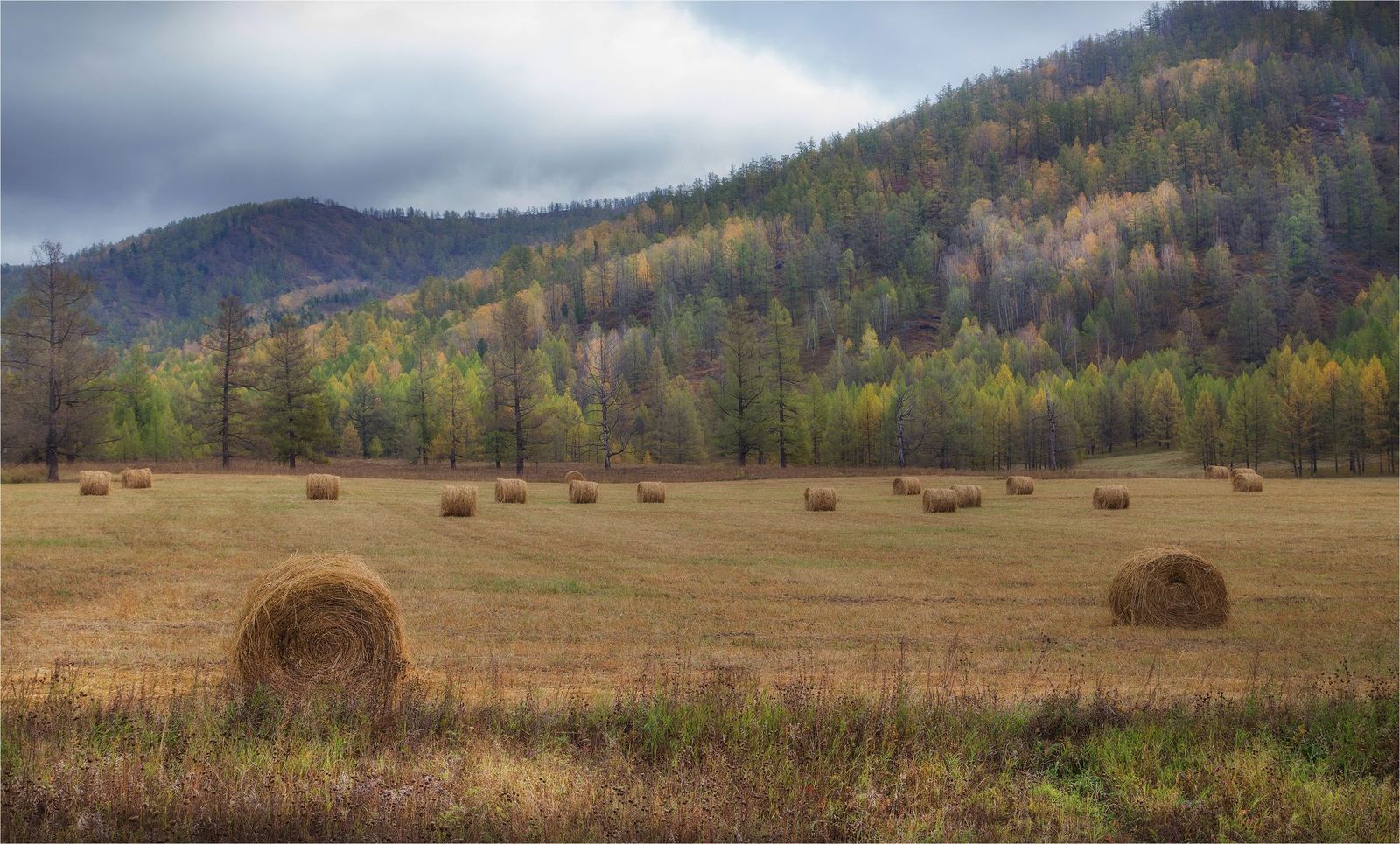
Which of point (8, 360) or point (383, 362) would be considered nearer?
point (8, 360)

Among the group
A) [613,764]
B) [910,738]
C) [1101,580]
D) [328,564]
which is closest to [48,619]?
[328,564]

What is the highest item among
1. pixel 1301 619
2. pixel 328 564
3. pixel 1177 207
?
pixel 1177 207

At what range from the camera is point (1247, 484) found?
47.6m

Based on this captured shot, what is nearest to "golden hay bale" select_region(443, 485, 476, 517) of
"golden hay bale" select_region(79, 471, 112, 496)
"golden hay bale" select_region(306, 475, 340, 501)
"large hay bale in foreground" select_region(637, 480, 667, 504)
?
"golden hay bale" select_region(306, 475, 340, 501)

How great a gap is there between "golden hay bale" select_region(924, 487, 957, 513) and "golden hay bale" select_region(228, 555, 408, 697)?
2892 centimetres

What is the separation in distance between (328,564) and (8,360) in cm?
5224

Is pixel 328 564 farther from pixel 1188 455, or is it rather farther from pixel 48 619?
pixel 1188 455

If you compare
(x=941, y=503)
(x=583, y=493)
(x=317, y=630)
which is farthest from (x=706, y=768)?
(x=583, y=493)

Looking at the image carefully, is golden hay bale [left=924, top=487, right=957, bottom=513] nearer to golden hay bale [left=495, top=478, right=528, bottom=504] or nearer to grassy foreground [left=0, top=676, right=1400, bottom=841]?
golden hay bale [left=495, top=478, right=528, bottom=504]

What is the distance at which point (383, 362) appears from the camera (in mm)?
164500

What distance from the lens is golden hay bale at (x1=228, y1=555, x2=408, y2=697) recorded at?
1146 centimetres

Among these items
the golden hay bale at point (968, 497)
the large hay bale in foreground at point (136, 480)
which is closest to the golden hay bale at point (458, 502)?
the large hay bale in foreground at point (136, 480)

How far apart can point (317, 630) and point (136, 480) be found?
37.6m

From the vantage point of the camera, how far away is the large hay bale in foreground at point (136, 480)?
141 ft
